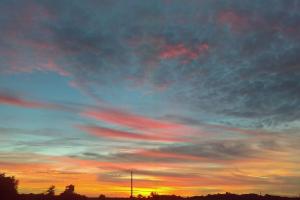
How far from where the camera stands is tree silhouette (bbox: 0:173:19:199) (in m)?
71.9

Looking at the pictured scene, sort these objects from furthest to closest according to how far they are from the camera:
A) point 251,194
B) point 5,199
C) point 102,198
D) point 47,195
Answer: point 102,198, point 251,194, point 47,195, point 5,199

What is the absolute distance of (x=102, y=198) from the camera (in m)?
90.6

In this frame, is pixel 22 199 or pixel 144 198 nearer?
pixel 22 199

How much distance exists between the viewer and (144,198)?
85.2 metres

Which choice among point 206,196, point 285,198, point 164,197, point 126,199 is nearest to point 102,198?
point 126,199

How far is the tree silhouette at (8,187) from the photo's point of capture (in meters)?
71.9

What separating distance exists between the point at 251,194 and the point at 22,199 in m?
40.2

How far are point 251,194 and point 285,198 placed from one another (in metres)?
5.97

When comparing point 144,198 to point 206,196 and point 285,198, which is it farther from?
point 285,198

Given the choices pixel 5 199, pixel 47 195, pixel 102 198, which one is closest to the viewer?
pixel 5 199

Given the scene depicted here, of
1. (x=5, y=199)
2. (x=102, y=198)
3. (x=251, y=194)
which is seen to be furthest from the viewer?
(x=102, y=198)

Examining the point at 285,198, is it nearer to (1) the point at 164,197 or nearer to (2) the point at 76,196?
(1) the point at 164,197

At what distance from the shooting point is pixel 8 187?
72.9 metres

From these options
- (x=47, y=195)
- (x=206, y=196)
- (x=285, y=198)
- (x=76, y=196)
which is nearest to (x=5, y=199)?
(x=47, y=195)
